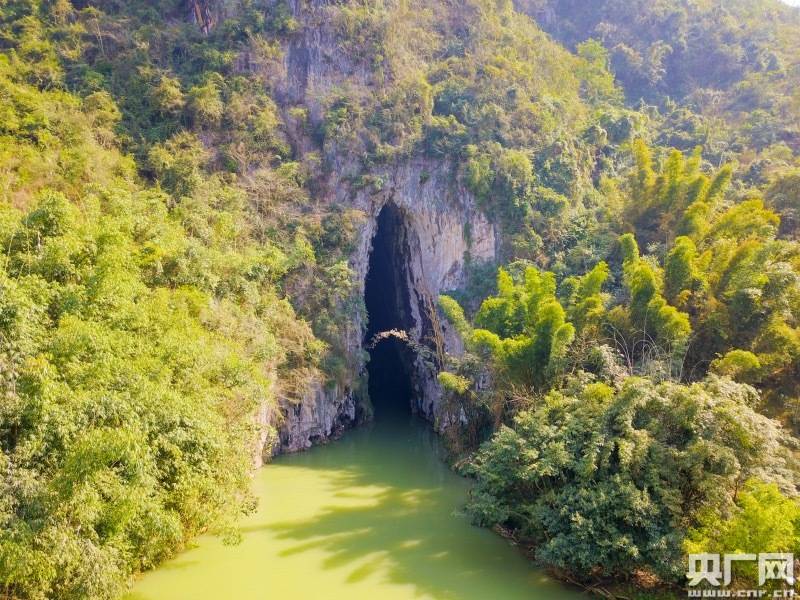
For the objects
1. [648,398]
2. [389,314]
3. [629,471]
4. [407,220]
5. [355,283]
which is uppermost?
[407,220]

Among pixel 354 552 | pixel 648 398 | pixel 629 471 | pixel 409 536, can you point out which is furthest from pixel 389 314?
pixel 629 471

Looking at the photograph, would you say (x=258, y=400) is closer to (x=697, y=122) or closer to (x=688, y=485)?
(x=688, y=485)

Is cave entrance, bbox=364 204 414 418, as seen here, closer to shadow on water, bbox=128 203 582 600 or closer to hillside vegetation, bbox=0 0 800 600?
hillside vegetation, bbox=0 0 800 600

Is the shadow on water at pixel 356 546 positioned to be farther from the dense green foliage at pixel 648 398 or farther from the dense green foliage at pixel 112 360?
the dense green foliage at pixel 112 360

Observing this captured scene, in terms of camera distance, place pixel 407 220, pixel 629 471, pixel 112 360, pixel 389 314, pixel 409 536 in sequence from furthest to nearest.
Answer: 1. pixel 389 314
2. pixel 407 220
3. pixel 409 536
4. pixel 629 471
5. pixel 112 360

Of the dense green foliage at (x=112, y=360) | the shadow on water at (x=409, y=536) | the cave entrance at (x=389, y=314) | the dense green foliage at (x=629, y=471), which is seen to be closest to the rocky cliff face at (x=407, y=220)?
the cave entrance at (x=389, y=314)

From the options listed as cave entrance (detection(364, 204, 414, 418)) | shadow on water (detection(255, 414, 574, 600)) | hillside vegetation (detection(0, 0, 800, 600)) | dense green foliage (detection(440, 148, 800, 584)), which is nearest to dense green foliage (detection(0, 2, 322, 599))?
hillside vegetation (detection(0, 0, 800, 600))

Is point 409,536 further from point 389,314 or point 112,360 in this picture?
point 389,314
